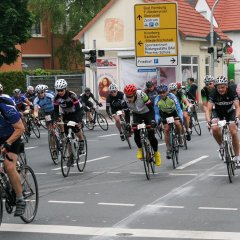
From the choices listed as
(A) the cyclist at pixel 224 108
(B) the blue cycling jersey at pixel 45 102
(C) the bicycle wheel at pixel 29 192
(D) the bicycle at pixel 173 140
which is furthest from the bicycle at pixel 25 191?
(B) the blue cycling jersey at pixel 45 102

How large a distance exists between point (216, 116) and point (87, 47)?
26.9 metres

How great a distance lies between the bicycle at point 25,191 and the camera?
7990 mm

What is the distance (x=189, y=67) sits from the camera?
129ft

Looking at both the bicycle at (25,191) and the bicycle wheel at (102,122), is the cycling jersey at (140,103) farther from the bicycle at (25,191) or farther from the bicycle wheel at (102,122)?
the bicycle wheel at (102,122)

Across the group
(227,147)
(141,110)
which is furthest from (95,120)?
(227,147)

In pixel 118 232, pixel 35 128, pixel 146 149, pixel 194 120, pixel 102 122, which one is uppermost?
pixel 146 149

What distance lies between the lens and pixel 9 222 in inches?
335

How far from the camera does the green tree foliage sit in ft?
166

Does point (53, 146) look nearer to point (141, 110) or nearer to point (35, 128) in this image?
point (141, 110)

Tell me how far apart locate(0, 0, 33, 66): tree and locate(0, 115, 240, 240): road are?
856 inches

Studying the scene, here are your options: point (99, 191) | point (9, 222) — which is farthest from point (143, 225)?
point (99, 191)

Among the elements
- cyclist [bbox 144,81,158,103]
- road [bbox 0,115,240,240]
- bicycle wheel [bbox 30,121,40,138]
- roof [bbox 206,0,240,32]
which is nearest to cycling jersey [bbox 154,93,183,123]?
road [bbox 0,115,240,240]

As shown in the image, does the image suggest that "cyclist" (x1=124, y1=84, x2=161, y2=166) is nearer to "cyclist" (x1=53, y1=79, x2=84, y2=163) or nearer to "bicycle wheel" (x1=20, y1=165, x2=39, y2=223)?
"cyclist" (x1=53, y1=79, x2=84, y2=163)

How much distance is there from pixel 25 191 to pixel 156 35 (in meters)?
25.5
